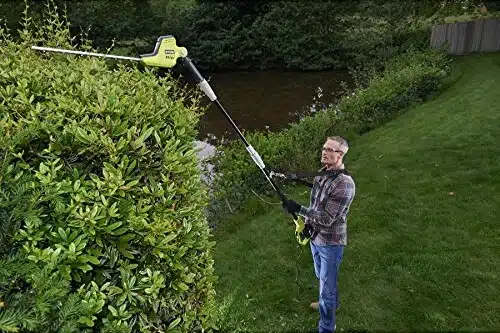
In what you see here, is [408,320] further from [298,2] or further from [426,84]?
[298,2]

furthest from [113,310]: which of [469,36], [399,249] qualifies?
[469,36]

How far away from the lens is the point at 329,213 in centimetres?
501

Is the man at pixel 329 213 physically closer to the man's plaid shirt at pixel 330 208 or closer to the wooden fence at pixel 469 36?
the man's plaid shirt at pixel 330 208

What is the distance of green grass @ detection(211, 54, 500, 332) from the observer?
626 centimetres

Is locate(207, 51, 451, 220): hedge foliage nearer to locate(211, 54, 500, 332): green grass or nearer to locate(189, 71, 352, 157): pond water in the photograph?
locate(211, 54, 500, 332): green grass

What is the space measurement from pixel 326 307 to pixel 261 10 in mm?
31180

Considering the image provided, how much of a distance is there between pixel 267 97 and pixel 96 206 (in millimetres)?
24170

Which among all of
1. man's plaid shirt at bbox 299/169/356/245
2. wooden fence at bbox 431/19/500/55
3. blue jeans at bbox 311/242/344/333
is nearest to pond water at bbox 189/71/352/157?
wooden fence at bbox 431/19/500/55

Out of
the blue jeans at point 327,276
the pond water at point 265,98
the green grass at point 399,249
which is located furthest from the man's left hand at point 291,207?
the pond water at point 265,98

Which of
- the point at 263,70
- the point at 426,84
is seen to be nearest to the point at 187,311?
the point at 426,84

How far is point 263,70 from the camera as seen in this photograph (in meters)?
32.7

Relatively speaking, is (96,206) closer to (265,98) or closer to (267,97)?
(265,98)

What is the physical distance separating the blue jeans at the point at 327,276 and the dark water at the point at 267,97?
1370 cm

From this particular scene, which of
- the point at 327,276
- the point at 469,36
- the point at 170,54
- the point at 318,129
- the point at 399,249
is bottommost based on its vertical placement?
the point at 469,36
